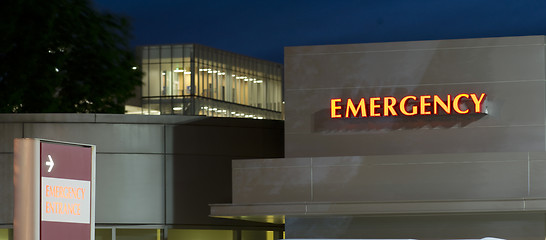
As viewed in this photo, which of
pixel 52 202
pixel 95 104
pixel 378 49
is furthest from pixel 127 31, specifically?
pixel 52 202

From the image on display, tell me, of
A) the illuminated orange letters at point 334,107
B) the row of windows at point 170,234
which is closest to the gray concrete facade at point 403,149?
Result: the illuminated orange letters at point 334,107

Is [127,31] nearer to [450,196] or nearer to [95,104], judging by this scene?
[95,104]

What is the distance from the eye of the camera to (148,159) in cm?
2822

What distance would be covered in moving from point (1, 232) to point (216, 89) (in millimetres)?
80119

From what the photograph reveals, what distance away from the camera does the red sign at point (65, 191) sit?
1152 centimetres

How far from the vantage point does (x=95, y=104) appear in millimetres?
46000

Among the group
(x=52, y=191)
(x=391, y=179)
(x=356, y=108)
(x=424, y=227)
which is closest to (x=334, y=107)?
(x=356, y=108)

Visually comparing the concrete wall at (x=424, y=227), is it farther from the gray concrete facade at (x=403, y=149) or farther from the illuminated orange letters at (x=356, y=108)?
the illuminated orange letters at (x=356, y=108)

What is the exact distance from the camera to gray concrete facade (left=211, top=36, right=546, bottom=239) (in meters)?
23.3

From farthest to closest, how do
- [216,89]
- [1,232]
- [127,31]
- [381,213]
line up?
[216,89], [127,31], [1,232], [381,213]

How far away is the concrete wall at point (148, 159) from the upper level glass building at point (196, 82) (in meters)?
73.4

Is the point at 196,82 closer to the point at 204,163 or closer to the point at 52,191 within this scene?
the point at 204,163

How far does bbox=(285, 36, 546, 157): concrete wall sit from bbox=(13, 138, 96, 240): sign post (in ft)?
42.9

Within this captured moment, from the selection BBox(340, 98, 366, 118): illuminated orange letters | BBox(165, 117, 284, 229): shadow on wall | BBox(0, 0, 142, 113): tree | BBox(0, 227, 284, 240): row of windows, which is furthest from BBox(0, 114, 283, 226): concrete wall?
BBox(0, 0, 142, 113): tree
